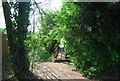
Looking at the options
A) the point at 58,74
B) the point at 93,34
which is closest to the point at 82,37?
the point at 93,34

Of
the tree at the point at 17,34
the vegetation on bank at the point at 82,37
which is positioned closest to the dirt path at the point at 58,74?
the vegetation on bank at the point at 82,37

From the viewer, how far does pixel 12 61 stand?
10.9 feet

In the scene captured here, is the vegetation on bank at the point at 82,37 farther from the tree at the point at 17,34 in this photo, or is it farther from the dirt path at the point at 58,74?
the dirt path at the point at 58,74

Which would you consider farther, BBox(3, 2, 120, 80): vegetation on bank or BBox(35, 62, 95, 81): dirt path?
BBox(35, 62, 95, 81): dirt path

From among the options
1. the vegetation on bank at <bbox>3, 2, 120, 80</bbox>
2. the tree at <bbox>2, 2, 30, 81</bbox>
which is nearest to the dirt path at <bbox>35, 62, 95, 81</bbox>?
the vegetation on bank at <bbox>3, 2, 120, 80</bbox>

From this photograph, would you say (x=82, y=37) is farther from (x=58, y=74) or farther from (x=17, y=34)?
(x=17, y=34)

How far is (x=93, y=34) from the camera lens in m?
3.96

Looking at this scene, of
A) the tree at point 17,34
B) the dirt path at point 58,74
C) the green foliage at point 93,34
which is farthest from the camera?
the dirt path at point 58,74

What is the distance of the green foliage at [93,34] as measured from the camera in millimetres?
3568

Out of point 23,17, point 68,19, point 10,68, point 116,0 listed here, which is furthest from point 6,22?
point 116,0

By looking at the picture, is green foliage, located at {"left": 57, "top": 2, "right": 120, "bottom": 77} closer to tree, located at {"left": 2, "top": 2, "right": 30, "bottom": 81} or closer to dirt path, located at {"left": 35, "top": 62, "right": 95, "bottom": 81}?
dirt path, located at {"left": 35, "top": 62, "right": 95, "bottom": 81}

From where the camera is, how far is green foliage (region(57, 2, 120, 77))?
3568 mm

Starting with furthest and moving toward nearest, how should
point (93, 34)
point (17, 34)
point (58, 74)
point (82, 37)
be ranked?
point (82, 37) → point (58, 74) → point (93, 34) → point (17, 34)

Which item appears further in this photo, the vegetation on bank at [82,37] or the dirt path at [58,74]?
the dirt path at [58,74]
